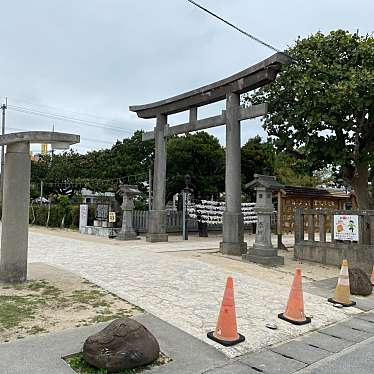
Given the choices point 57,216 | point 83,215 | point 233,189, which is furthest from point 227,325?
point 57,216

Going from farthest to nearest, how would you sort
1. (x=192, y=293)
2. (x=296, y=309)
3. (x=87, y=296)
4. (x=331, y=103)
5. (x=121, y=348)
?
(x=331, y=103), (x=192, y=293), (x=87, y=296), (x=296, y=309), (x=121, y=348)

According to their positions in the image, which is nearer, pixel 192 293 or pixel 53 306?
pixel 53 306

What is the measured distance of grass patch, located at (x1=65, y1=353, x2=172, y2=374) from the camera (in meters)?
3.77

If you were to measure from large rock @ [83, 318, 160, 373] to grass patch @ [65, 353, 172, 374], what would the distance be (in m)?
0.04

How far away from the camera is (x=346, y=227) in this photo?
10766mm

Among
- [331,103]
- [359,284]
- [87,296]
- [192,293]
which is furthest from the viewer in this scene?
[331,103]

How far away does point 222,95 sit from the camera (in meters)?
13.6

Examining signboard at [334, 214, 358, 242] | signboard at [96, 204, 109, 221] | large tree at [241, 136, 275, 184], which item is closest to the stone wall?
→ signboard at [334, 214, 358, 242]

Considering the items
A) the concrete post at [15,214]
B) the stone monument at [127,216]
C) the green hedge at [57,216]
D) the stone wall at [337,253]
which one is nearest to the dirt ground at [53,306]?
the concrete post at [15,214]

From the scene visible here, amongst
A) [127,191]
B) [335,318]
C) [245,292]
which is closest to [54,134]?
[245,292]

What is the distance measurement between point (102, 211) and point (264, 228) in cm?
1053

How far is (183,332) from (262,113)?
8.60m

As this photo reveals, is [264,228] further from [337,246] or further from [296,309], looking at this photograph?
[296,309]

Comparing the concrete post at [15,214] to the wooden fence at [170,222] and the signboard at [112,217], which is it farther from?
the wooden fence at [170,222]
